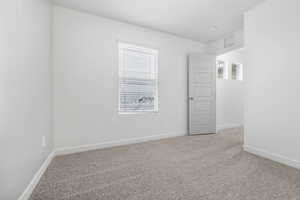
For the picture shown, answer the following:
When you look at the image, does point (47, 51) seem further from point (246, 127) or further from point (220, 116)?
point (220, 116)

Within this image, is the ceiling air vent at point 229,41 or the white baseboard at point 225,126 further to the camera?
the white baseboard at point 225,126

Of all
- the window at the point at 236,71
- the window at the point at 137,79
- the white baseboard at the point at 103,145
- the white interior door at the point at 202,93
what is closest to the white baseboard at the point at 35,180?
the white baseboard at the point at 103,145

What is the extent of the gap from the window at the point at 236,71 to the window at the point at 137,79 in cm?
309

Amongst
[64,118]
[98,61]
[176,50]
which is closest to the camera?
[64,118]

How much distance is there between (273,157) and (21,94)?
3.40m

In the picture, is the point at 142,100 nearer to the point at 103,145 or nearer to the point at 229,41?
the point at 103,145

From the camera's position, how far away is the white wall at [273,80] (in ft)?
6.19

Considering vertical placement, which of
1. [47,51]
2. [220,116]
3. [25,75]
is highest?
[47,51]

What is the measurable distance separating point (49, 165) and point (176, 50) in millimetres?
3489

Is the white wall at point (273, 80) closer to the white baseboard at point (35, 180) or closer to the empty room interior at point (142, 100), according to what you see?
the empty room interior at point (142, 100)

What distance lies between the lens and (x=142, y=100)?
10.3 feet

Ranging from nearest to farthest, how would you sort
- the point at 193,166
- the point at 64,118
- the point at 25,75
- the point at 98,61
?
1. the point at 25,75
2. the point at 193,166
3. the point at 64,118
4. the point at 98,61

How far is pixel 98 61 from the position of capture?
2.61 meters

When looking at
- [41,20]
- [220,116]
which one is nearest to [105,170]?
[41,20]
